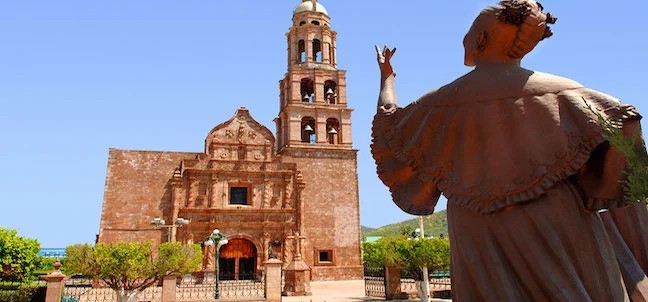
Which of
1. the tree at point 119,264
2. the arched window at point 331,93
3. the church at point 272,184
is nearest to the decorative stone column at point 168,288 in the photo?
the tree at point 119,264

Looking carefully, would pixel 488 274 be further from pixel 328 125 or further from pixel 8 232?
pixel 328 125

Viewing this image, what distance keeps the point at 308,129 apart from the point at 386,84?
2485 cm

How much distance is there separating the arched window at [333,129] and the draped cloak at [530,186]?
26137 millimetres

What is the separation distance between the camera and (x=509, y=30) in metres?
2.54

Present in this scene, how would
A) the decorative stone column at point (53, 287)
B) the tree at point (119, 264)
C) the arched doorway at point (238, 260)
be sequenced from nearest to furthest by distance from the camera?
the tree at point (119, 264) → the decorative stone column at point (53, 287) → the arched doorway at point (238, 260)

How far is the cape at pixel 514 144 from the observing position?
2195mm

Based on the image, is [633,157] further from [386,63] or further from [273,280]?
[273,280]

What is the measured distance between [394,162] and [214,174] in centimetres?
2387

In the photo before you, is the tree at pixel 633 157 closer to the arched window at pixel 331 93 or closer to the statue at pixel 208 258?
the statue at pixel 208 258

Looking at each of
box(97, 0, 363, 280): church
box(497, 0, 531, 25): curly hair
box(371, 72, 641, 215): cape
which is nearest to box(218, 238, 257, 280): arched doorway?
box(97, 0, 363, 280): church

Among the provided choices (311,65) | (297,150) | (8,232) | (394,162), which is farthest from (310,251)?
(394,162)

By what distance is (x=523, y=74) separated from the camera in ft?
7.97

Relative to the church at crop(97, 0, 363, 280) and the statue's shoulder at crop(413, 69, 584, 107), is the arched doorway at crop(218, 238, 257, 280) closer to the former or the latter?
the church at crop(97, 0, 363, 280)

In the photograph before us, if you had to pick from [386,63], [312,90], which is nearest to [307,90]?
[312,90]
